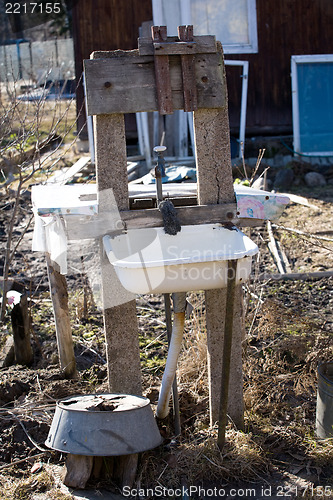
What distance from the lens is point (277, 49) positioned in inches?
437

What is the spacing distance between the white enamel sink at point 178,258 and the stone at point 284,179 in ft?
22.0

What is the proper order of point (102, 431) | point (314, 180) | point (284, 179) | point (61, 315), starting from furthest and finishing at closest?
point (314, 180) → point (284, 179) → point (61, 315) → point (102, 431)

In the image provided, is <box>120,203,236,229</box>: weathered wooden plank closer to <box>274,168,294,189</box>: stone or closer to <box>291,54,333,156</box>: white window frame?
<box>274,168,294,189</box>: stone

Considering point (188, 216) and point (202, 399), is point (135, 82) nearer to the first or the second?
point (188, 216)

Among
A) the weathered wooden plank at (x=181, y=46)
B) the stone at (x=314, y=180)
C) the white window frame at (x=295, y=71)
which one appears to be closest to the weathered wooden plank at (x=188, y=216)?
the weathered wooden plank at (x=181, y=46)

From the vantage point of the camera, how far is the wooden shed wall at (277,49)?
1099cm

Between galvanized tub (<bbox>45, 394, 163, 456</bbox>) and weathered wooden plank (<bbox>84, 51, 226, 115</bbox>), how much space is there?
169cm

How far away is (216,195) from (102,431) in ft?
5.17

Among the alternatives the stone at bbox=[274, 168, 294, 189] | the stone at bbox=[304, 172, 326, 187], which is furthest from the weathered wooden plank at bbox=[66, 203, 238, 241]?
the stone at bbox=[304, 172, 326, 187]

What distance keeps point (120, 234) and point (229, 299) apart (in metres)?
0.83

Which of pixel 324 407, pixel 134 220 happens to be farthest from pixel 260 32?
pixel 324 407

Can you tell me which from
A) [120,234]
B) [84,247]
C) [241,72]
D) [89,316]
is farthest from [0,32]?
[120,234]

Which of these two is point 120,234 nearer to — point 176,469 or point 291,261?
point 176,469

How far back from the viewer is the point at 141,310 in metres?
5.89
